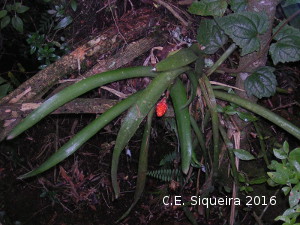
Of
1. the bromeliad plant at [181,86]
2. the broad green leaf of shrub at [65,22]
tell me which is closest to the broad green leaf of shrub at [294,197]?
the bromeliad plant at [181,86]

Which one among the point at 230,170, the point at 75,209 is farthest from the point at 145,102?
the point at 75,209

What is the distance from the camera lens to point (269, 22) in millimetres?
1152

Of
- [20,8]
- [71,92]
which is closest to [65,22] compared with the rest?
[20,8]

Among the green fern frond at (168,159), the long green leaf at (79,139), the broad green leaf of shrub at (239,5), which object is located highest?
the broad green leaf of shrub at (239,5)

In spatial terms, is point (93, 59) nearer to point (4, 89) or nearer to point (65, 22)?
point (65, 22)

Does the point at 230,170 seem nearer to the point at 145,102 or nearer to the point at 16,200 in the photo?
the point at 145,102

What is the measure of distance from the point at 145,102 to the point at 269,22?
518 mm

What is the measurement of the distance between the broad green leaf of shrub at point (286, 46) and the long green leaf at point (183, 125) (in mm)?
342

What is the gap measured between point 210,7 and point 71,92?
0.59 meters

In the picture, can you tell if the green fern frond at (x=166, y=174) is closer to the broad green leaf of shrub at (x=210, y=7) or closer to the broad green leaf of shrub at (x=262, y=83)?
the broad green leaf of shrub at (x=262, y=83)

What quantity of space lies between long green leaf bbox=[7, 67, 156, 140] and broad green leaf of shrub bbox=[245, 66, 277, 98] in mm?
369

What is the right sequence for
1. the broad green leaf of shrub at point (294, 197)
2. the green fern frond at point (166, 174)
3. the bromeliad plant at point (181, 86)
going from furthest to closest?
the green fern frond at point (166, 174)
the bromeliad plant at point (181, 86)
the broad green leaf of shrub at point (294, 197)

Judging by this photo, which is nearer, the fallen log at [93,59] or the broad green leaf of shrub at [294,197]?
the broad green leaf of shrub at [294,197]

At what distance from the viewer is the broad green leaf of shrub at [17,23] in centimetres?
158
